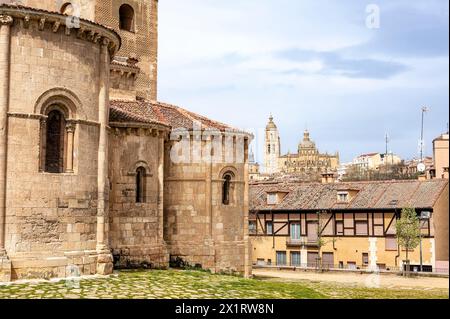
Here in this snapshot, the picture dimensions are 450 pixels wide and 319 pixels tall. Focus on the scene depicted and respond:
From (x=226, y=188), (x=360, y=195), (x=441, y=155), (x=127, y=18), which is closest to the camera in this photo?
(x=226, y=188)

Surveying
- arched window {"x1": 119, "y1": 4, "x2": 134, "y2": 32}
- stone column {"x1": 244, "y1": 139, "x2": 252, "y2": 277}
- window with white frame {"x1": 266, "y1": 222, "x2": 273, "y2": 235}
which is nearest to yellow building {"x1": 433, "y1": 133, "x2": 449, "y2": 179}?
window with white frame {"x1": 266, "y1": 222, "x2": 273, "y2": 235}

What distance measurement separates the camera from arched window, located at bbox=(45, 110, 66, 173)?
1828 cm

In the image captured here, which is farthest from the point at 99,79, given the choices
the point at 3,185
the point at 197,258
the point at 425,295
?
the point at 425,295

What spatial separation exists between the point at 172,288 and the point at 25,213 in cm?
454

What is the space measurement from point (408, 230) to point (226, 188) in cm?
1474

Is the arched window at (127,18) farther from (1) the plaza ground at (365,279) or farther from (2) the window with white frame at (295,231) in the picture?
(2) the window with white frame at (295,231)

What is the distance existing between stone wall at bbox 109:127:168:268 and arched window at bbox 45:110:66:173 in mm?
3852

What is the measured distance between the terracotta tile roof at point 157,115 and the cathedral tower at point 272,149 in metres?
149

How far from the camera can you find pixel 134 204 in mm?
22766

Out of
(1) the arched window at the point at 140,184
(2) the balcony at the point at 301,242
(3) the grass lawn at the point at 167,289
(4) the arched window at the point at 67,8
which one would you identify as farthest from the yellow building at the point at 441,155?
(4) the arched window at the point at 67,8

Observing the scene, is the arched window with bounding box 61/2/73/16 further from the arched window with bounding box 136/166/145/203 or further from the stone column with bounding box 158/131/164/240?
the arched window with bounding box 136/166/145/203

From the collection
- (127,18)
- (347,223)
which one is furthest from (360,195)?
(127,18)

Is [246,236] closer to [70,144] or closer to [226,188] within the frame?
[226,188]
